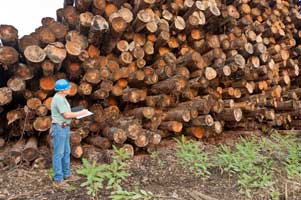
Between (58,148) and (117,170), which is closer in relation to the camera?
(58,148)

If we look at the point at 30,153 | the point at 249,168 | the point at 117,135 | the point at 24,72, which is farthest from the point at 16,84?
the point at 249,168

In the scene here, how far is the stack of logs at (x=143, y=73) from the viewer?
3.89 metres

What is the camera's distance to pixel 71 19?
435 cm

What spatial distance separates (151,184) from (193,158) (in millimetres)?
781

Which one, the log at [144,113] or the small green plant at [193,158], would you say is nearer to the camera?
the small green plant at [193,158]

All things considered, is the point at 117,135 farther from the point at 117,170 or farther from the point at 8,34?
the point at 8,34

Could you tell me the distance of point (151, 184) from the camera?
3512mm

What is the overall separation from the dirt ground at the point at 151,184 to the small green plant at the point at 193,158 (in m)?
0.09

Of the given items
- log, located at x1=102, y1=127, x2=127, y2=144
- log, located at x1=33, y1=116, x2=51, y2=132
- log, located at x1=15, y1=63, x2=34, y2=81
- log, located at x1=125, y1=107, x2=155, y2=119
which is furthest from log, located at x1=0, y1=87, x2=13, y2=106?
log, located at x1=125, y1=107, x2=155, y2=119

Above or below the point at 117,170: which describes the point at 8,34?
above

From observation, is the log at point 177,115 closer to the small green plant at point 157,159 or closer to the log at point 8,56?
the small green plant at point 157,159

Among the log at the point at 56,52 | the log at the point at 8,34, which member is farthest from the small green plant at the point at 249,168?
the log at the point at 8,34

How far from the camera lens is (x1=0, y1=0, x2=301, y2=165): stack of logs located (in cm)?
389

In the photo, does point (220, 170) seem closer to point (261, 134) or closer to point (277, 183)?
point (277, 183)
